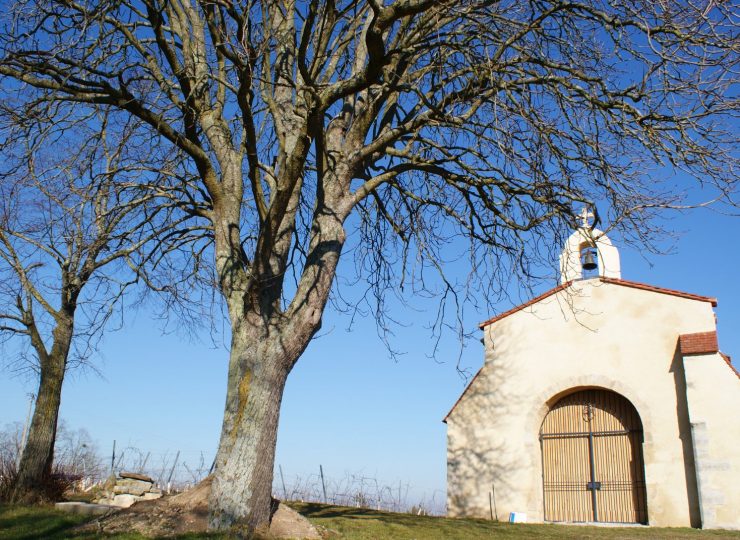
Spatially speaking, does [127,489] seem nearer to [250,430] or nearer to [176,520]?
[176,520]

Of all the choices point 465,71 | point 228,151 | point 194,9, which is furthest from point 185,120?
point 465,71

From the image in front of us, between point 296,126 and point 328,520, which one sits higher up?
point 296,126

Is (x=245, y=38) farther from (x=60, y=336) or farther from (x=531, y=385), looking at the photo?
(x=531, y=385)

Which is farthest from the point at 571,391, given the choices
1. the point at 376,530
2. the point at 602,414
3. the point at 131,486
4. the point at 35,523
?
the point at 35,523

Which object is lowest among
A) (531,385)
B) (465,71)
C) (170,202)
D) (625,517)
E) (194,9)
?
(625,517)

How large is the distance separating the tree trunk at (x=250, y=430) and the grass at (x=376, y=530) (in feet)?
1.39

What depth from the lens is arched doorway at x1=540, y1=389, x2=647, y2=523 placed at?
16203 millimetres

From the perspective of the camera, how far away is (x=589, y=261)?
17.0 m

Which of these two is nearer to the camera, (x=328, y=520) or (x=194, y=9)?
(x=194, y=9)

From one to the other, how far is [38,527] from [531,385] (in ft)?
42.2

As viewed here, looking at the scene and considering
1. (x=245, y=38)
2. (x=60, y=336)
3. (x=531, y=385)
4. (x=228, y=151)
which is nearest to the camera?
(x=245, y=38)

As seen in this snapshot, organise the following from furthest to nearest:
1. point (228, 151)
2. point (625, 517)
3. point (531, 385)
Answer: point (531, 385) → point (625, 517) → point (228, 151)

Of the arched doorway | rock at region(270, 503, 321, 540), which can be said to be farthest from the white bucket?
rock at region(270, 503, 321, 540)

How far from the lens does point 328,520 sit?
33.7 feet
